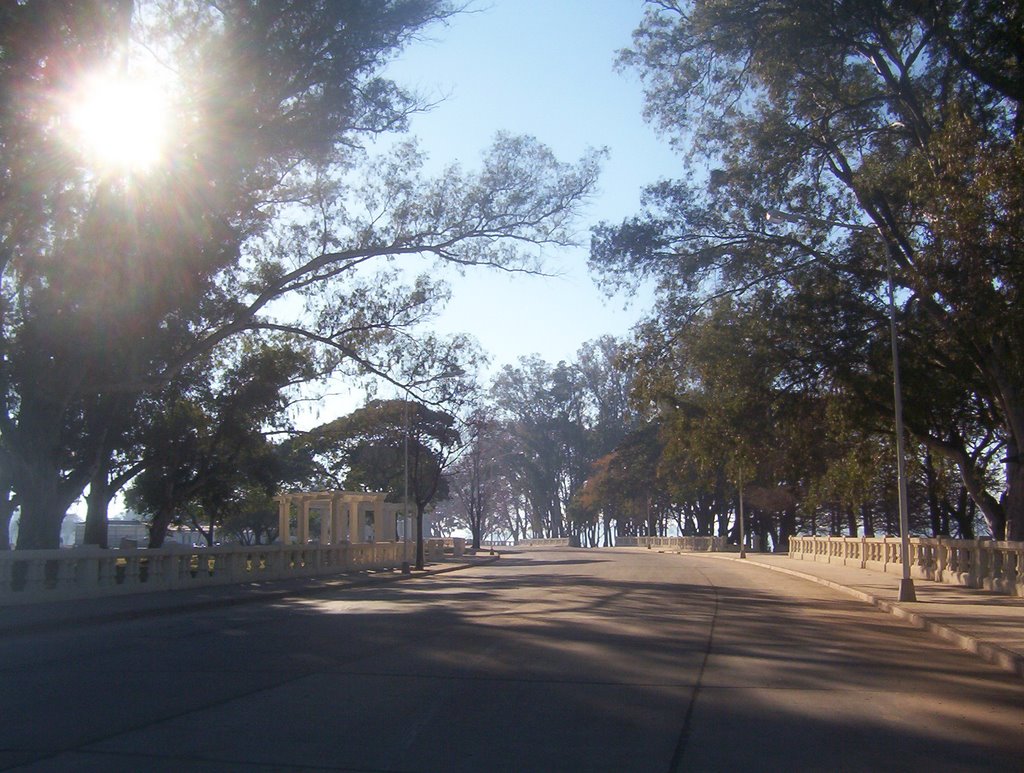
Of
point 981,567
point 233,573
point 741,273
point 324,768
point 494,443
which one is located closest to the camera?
point 324,768

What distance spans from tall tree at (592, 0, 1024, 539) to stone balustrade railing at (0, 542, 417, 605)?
1420 cm

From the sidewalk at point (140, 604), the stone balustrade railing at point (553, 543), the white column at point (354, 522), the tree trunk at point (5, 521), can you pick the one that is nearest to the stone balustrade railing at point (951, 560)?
the sidewalk at point (140, 604)

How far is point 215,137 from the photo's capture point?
24.5m

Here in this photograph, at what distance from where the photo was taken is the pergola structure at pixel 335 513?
134 feet

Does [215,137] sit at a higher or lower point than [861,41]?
lower

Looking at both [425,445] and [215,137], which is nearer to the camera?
[215,137]

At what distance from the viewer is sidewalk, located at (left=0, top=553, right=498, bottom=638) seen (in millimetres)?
17531

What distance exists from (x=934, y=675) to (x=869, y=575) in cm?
2231

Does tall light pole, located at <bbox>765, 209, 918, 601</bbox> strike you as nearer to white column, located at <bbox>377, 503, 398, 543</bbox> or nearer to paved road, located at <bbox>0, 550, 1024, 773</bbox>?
paved road, located at <bbox>0, 550, 1024, 773</bbox>

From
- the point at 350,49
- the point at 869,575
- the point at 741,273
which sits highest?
the point at 350,49

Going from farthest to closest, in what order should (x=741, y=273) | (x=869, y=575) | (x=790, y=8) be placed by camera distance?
(x=869, y=575), (x=741, y=273), (x=790, y=8)

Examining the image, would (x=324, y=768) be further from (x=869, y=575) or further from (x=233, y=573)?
(x=869, y=575)

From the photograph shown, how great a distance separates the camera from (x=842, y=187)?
27562 mm

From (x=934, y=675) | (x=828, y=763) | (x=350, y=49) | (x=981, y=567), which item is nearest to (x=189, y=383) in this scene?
(x=350, y=49)
